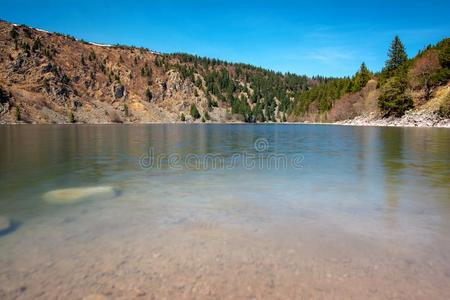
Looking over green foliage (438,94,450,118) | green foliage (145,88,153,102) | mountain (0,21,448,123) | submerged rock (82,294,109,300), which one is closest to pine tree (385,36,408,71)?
mountain (0,21,448,123)

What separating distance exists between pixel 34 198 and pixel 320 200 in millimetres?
9401

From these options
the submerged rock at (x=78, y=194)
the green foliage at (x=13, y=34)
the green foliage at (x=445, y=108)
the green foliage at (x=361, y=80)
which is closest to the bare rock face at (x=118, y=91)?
the green foliage at (x=13, y=34)

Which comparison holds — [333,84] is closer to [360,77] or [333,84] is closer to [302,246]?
[360,77]

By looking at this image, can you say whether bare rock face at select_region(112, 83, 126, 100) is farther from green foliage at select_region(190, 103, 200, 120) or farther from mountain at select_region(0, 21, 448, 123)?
green foliage at select_region(190, 103, 200, 120)

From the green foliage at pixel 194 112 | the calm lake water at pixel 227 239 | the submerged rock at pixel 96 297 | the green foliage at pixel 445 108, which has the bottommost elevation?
the submerged rock at pixel 96 297

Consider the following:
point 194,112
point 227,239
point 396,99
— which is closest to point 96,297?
point 227,239

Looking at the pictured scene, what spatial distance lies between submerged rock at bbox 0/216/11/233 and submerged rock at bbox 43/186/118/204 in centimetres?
186

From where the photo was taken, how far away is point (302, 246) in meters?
7.25

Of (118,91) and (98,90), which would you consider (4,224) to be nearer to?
(98,90)

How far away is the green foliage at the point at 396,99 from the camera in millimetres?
91250

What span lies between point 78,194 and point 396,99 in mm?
94759

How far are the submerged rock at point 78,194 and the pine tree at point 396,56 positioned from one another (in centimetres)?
12522

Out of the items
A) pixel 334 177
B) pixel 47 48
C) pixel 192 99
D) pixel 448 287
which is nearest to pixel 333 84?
pixel 192 99

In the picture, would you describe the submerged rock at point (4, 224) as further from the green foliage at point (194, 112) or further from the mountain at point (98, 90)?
the green foliage at point (194, 112)
